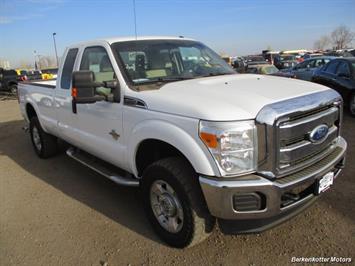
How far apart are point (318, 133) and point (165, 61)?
187cm

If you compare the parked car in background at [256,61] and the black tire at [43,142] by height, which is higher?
the parked car in background at [256,61]

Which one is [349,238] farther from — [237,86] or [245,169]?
[237,86]

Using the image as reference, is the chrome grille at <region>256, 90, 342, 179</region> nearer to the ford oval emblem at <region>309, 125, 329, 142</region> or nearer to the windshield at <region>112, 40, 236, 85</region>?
the ford oval emblem at <region>309, 125, 329, 142</region>

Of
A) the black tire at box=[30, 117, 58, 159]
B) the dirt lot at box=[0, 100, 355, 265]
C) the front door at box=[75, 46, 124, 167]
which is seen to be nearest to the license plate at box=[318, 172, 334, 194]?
the dirt lot at box=[0, 100, 355, 265]

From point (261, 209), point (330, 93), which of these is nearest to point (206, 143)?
point (261, 209)

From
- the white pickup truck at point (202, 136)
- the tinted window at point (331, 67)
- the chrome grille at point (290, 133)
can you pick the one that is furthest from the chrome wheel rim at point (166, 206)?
the tinted window at point (331, 67)

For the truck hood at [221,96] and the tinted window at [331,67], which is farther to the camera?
the tinted window at [331,67]

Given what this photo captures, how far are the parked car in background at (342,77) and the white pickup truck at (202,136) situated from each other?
18.1 feet

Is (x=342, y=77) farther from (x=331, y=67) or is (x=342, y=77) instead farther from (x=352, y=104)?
(x=352, y=104)

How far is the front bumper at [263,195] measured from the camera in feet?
8.33

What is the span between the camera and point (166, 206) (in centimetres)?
314

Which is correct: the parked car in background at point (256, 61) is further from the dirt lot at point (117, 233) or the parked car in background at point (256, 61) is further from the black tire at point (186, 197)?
the black tire at point (186, 197)

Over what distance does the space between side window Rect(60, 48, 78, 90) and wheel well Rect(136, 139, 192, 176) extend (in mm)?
1848

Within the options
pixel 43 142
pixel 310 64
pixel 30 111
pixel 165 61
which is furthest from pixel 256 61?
pixel 165 61
